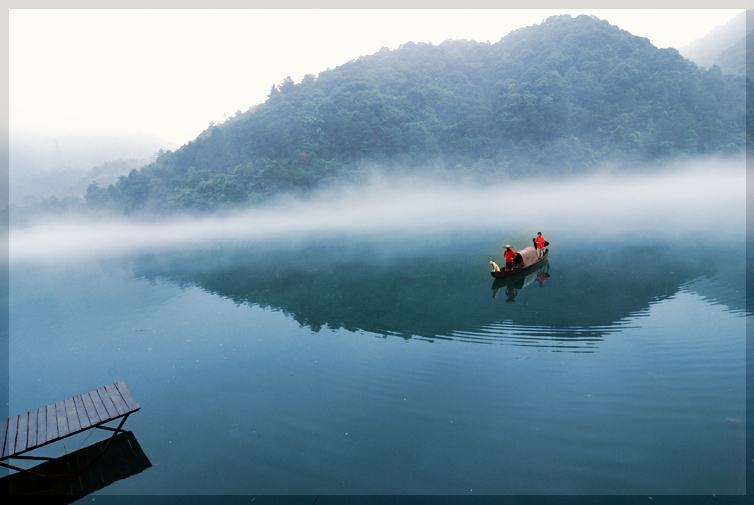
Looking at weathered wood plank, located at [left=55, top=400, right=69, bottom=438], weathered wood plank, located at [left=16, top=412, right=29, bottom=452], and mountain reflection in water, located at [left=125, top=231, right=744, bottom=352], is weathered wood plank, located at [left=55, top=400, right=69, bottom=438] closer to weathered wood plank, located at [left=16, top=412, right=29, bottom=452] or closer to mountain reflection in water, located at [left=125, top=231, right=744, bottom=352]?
weathered wood plank, located at [left=16, top=412, right=29, bottom=452]

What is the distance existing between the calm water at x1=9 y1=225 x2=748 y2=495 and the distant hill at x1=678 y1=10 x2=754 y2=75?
139m

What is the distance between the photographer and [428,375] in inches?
452

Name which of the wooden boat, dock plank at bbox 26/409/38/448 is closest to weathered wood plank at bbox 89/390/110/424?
dock plank at bbox 26/409/38/448

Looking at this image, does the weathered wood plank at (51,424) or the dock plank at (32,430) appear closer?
the dock plank at (32,430)

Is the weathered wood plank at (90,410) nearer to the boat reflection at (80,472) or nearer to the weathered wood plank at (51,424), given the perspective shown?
the weathered wood plank at (51,424)

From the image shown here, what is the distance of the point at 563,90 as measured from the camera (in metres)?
97.0

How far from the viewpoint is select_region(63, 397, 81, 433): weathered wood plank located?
26.9 feet

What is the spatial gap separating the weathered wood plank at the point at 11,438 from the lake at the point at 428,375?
1332 mm

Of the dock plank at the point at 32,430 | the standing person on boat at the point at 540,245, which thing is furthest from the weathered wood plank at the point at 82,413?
the standing person on boat at the point at 540,245

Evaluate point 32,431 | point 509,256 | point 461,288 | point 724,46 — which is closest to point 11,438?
point 32,431

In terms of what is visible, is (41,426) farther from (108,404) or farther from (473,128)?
(473,128)

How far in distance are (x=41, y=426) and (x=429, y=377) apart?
9.24 metres

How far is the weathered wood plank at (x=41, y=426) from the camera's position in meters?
7.92

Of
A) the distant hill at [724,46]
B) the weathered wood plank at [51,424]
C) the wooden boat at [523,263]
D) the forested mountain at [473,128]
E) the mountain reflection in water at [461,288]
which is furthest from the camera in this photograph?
the distant hill at [724,46]
